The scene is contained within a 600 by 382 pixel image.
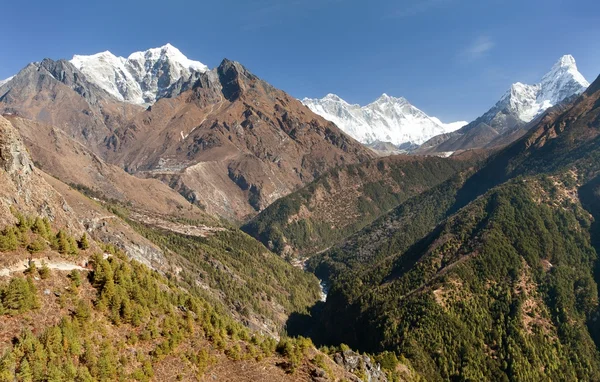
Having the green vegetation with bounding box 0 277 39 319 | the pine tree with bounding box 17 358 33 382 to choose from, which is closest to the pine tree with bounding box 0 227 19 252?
the green vegetation with bounding box 0 277 39 319

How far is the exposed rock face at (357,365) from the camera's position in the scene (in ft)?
248

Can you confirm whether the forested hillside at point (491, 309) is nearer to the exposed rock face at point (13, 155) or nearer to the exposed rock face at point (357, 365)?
the exposed rock face at point (357, 365)

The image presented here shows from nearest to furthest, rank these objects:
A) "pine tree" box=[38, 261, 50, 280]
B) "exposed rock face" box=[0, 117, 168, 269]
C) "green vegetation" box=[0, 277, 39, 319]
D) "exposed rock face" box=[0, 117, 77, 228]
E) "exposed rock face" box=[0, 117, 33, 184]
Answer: "green vegetation" box=[0, 277, 39, 319]
"pine tree" box=[38, 261, 50, 280]
"exposed rock face" box=[0, 117, 168, 269]
"exposed rock face" box=[0, 117, 77, 228]
"exposed rock face" box=[0, 117, 33, 184]

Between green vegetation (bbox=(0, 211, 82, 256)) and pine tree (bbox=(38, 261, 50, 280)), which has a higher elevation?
green vegetation (bbox=(0, 211, 82, 256))

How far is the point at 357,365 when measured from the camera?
78875mm

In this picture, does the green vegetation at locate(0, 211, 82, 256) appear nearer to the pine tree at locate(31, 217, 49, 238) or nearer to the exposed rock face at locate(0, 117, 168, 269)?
the pine tree at locate(31, 217, 49, 238)

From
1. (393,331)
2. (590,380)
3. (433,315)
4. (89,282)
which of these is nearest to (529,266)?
(590,380)

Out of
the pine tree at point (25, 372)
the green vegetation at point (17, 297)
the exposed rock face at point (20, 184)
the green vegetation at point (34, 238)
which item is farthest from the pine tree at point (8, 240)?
the pine tree at point (25, 372)

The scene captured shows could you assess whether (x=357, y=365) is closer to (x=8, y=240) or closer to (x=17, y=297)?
(x=17, y=297)

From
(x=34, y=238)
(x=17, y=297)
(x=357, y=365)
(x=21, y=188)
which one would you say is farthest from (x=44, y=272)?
(x=357, y=365)

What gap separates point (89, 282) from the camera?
4719 cm

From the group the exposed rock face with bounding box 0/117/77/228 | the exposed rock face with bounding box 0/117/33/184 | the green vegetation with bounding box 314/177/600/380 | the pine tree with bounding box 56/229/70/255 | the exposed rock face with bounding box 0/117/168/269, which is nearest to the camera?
the pine tree with bounding box 56/229/70/255

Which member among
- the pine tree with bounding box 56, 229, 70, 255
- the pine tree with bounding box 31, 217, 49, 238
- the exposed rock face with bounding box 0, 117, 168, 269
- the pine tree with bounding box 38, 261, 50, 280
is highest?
the exposed rock face with bounding box 0, 117, 168, 269

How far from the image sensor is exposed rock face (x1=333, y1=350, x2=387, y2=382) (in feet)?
Result: 248
